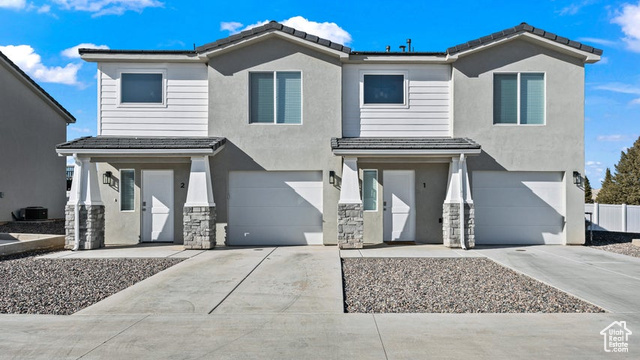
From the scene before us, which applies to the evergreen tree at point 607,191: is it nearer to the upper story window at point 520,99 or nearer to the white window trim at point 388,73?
the upper story window at point 520,99

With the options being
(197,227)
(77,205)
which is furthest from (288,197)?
(77,205)

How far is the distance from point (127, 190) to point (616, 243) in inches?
595

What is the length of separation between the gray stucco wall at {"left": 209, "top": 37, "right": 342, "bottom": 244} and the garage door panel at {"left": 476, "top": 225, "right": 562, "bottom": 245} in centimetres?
474

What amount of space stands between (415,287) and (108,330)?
4.70 meters

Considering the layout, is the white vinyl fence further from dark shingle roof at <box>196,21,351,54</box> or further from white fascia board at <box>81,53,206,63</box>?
white fascia board at <box>81,53,206,63</box>

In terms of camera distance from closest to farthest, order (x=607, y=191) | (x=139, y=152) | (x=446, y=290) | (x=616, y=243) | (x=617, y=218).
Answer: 1. (x=446, y=290)
2. (x=139, y=152)
3. (x=616, y=243)
4. (x=617, y=218)
5. (x=607, y=191)

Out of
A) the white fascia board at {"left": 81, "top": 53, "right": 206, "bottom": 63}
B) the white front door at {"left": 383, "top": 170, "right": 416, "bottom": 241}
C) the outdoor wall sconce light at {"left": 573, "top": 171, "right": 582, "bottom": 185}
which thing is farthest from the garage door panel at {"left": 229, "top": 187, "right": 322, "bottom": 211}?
the outdoor wall sconce light at {"left": 573, "top": 171, "right": 582, "bottom": 185}

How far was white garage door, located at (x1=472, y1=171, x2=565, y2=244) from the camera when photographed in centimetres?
1291

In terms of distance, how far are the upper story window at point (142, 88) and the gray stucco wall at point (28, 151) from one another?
8.33 meters

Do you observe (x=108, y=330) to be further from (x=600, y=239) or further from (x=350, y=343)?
(x=600, y=239)

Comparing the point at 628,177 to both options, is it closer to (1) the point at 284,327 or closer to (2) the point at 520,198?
(2) the point at 520,198

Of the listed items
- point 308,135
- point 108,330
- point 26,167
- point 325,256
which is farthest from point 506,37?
point 26,167

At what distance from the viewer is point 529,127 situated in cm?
1277

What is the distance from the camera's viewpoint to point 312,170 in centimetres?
1270
